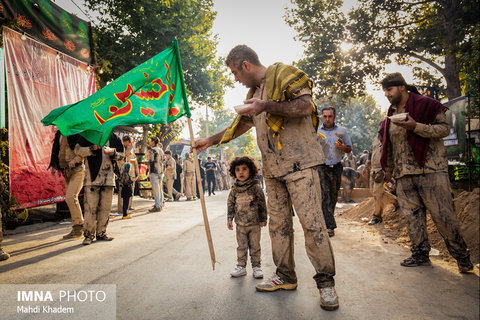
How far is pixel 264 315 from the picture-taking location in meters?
2.22

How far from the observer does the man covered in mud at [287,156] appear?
2418mm

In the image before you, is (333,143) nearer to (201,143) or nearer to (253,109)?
(201,143)

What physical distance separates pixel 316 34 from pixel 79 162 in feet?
45.4

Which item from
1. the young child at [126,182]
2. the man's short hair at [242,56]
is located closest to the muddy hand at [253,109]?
A: the man's short hair at [242,56]

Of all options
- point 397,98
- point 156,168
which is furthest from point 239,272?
point 156,168

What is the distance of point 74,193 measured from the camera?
17.7 feet

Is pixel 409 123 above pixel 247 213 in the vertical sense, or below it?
above

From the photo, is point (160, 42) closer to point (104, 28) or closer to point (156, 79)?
point (104, 28)

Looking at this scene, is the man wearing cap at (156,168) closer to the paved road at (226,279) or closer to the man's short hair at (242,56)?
the paved road at (226,279)

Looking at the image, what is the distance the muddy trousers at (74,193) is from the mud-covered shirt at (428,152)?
17.5 ft

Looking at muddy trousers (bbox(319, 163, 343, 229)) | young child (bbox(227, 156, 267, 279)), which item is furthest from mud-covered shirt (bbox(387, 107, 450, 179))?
young child (bbox(227, 156, 267, 279))

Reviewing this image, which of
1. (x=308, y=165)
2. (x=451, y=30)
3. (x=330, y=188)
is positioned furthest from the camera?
(x=451, y=30)

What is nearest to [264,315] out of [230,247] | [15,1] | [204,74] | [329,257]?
[329,257]

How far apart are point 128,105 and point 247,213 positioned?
1885 mm
